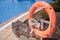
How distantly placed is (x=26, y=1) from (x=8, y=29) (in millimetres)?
12360

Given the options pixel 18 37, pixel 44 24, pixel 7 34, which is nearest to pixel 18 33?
pixel 18 37

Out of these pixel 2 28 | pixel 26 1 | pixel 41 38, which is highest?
pixel 41 38

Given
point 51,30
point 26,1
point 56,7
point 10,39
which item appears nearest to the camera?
point 51,30

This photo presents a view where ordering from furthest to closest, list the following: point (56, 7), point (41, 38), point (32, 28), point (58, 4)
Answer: point (58, 4), point (56, 7), point (32, 28), point (41, 38)

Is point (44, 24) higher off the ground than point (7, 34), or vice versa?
point (44, 24)

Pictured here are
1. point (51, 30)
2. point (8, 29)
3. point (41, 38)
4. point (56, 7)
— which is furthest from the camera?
point (56, 7)

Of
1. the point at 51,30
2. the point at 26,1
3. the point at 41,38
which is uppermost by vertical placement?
the point at 51,30

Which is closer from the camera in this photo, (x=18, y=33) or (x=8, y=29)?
(x=18, y=33)

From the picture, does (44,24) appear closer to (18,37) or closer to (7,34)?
(18,37)

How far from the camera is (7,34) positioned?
19.2ft

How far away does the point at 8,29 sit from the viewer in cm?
645

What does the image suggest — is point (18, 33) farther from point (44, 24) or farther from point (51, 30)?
point (51, 30)

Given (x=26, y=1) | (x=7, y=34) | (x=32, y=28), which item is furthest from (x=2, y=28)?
(x=26, y=1)

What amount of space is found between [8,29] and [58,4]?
11.2 ft
